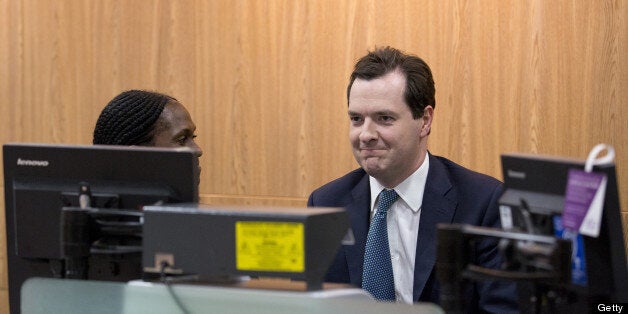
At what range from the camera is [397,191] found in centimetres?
291

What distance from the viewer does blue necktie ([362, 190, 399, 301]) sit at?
2793 mm

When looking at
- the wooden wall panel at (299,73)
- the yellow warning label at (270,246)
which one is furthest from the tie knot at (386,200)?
the wooden wall panel at (299,73)

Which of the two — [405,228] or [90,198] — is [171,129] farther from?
[90,198]

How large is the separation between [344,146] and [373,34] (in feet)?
1.69

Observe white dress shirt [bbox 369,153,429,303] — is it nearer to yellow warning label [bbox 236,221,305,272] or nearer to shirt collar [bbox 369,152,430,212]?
shirt collar [bbox 369,152,430,212]

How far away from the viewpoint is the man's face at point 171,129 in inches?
120

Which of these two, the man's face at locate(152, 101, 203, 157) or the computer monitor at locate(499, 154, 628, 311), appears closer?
the computer monitor at locate(499, 154, 628, 311)

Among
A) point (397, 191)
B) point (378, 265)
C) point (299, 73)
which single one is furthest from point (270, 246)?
point (299, 73)

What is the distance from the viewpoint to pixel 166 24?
183 inches

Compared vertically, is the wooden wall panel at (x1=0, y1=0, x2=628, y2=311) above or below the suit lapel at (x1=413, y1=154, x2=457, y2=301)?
above

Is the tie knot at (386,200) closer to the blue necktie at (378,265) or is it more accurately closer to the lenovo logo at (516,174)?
the blue necktie at (378,265)

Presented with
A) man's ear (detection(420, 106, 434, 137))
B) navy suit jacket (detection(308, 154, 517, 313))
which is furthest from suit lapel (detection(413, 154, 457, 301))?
man's ear (detection(420, 106, 434, 137))

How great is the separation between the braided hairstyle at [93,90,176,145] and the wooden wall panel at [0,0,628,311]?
4.68 feet

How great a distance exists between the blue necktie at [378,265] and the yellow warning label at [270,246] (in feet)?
3.43
